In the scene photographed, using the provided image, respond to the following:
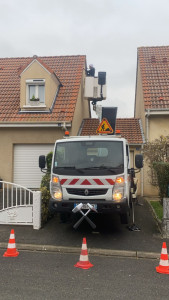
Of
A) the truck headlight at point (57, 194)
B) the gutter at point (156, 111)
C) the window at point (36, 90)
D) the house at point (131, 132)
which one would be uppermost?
the window at point (36, 90)

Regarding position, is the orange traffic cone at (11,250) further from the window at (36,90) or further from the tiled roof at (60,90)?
the window at (36,90)

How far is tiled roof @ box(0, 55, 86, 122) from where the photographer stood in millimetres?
12723

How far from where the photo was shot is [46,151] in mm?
12703

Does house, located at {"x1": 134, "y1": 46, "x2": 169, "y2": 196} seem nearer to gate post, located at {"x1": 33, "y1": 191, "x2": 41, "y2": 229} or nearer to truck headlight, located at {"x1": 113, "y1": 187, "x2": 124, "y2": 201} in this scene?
truck headlight, located at {"x1": 113, "y1": 187, "x2": 124, "y2": 201}

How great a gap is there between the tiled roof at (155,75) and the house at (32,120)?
11.7ft

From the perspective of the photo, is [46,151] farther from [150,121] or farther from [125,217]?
[125,217]

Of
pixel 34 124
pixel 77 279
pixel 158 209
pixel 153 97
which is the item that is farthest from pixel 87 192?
pixel 153 97

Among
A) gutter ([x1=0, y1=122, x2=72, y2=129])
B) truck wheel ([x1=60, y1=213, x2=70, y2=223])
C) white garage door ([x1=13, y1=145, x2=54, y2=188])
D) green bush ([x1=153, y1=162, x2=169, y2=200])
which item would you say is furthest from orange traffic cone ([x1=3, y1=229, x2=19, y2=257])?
white garage door ([x1=13, y1=145, x2=54, y2=188])

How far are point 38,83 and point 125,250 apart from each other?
32.7ft

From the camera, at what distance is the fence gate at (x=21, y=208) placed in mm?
7266

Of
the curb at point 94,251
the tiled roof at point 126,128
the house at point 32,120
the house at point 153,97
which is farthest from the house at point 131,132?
the curb at point 94,251

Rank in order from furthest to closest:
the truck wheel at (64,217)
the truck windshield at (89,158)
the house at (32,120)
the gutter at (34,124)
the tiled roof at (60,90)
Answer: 1. the tiled roof at (60,90)
2. the house at (32,120)
3. the gutter at (34,124)
4. the truck wheel at (64,217)
5. the truck windshield at (89,158)

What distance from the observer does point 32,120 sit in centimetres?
1245

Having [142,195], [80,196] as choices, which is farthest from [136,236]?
[142,195]
